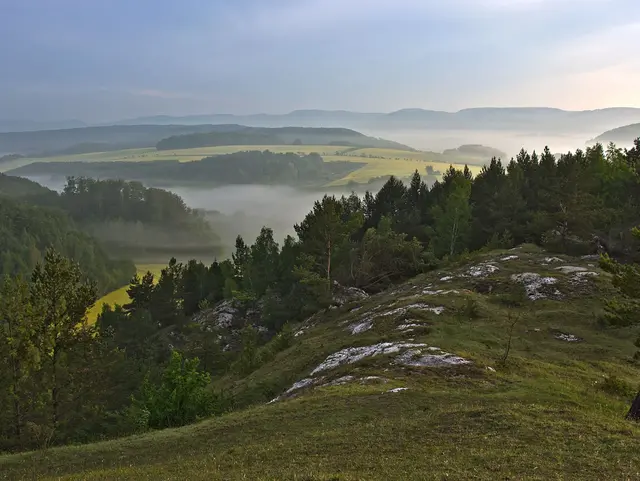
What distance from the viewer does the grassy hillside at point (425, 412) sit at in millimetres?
15102

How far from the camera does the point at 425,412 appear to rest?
21.1 metres

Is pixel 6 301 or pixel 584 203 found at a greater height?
pixel 584 203

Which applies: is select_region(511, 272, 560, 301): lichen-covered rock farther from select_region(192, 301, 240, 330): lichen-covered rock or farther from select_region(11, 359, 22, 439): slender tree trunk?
select_region(192, 301, 240, 330): lichen-covered rock

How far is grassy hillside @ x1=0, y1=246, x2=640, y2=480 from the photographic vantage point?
15.1 metres

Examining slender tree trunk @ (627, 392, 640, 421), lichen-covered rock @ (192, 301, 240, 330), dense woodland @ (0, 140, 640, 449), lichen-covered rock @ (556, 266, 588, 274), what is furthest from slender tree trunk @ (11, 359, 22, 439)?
lichen-covered rock @ (192, 301, 240, 330)

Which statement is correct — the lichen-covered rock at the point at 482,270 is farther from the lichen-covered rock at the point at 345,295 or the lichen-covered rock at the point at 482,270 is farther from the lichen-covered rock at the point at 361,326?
the lichen-covered rock at the point at 361,326

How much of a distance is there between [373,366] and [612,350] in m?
18.5

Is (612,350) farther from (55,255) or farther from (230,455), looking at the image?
(55,255)

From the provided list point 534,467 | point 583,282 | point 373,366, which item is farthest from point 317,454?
point 583,282

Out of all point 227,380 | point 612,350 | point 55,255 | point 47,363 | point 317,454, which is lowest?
point 227,380

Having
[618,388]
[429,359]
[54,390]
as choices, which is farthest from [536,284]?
[54,390]

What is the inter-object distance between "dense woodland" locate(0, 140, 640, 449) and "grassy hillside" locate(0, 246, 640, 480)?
498 cm

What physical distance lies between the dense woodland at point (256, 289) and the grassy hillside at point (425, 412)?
4.98 m

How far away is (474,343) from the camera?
3350cm
